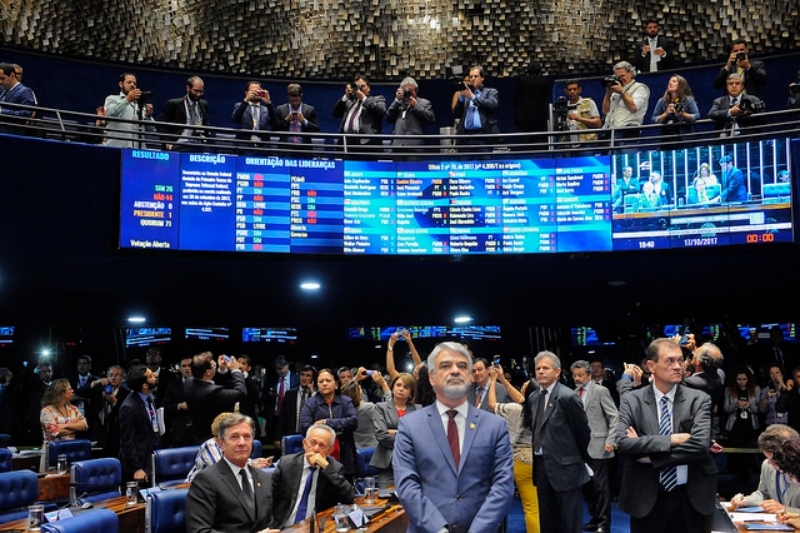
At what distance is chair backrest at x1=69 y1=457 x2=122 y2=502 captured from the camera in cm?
630

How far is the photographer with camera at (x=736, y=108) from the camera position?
10109 mm

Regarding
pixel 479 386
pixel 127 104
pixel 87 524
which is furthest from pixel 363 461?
pixel 127 104

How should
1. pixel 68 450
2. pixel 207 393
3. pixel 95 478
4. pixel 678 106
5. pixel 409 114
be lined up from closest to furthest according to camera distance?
pixel 95 478
pixel 207 393
pixel 68 450
pixel 678 106
pixel 409 114

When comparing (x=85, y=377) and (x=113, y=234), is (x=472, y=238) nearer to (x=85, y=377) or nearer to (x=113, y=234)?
(x=113, y=234)

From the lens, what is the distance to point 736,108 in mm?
10102

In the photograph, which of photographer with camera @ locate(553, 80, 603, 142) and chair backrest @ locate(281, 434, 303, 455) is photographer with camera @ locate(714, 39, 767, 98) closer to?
photographer with camera @ locate(553, 80, 603, 142)

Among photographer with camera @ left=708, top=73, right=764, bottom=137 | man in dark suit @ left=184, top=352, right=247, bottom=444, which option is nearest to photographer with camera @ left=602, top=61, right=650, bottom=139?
photographer with camera @ left=708, top=73, right=764, bottom=137

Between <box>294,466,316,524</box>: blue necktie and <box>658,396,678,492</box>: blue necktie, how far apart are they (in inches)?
76.6

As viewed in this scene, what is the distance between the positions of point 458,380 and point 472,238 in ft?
21.8

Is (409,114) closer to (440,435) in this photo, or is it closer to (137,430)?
(137,430)

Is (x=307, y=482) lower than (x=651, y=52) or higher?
lower

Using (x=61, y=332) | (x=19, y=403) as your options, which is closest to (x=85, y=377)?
(x=19, y=403)

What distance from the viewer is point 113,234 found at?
970cm

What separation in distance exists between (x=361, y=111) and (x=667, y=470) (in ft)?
25.7
